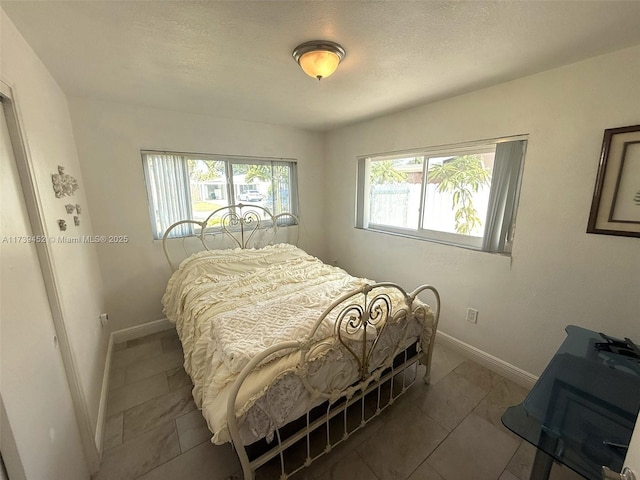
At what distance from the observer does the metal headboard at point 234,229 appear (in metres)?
2.81

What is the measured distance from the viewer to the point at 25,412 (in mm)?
860

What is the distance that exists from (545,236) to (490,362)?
1.15m

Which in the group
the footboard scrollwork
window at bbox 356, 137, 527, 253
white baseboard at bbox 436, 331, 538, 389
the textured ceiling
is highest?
the textured ceiling

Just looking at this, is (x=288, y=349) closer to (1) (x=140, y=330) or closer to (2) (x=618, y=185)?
(2) (x=618, y=185)

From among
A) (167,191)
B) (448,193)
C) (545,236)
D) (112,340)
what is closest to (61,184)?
(167,191)

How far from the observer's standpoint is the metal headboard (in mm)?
2809

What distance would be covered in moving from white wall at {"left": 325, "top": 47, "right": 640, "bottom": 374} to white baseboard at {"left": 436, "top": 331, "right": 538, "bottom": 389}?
0.17 ft

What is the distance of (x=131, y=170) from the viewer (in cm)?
243

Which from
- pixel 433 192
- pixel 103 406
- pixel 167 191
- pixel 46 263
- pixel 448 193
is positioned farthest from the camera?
pixel 167 191

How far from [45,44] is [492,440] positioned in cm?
344

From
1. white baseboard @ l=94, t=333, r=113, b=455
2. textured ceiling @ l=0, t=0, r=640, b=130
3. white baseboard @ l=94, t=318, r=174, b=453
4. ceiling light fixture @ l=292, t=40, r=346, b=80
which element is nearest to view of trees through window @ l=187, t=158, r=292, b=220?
textured ceiling @ l=0, t=0, r=640, b=130

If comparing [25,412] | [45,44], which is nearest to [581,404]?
[25,412]

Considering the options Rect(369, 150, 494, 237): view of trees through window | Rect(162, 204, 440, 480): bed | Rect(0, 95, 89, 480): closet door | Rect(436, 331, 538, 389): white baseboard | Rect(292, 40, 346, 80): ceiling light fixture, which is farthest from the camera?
Rect(369, 150, 494, 237): view of trees through window

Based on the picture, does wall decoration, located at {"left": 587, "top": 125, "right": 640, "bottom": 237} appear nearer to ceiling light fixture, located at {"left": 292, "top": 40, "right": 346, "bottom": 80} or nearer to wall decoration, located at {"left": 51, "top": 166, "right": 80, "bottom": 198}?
ceiling light fixture, located at {"left": 292, "top": 40, "right": 346, "bottom": 80}
